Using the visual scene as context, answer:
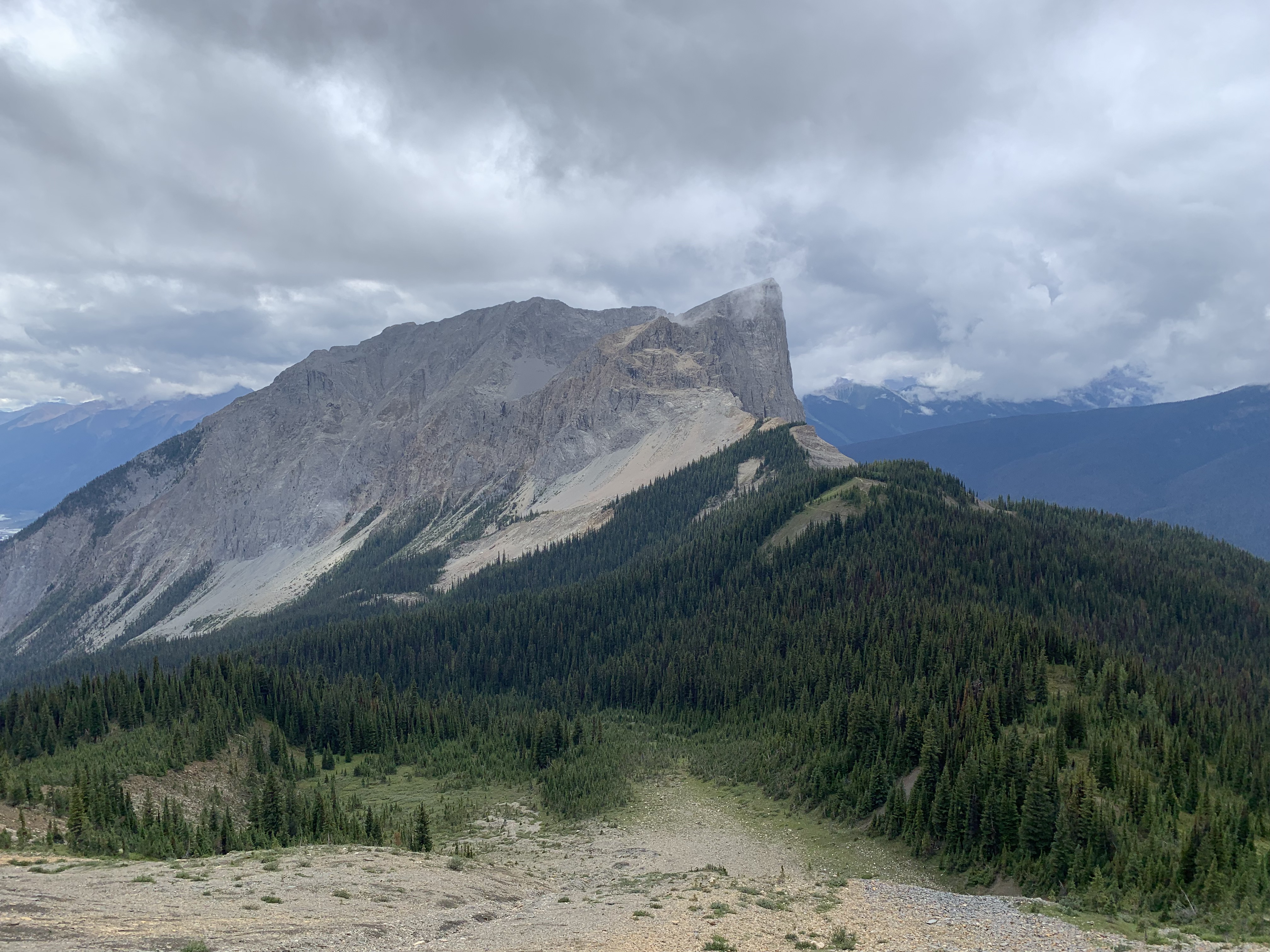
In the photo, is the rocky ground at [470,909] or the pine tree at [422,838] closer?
the rocky ground at [470,909]

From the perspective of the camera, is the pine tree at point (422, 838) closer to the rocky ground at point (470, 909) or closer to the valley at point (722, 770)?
the valley at point (722, 770)

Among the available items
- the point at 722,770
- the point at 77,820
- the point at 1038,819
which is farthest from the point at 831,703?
the point at 77,820

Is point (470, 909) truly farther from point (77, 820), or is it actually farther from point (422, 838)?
point (77, 820)

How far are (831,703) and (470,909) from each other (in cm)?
6432

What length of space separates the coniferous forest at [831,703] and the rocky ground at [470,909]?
9497 mm

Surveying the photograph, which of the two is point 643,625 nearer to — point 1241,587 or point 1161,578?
point 1161,578

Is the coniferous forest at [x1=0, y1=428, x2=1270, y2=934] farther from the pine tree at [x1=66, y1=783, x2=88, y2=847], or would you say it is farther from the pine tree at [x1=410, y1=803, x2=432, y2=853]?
the pine tree at [x1=410, y1=803, x2=432, y2=853]

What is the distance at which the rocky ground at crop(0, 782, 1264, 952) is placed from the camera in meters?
31.1

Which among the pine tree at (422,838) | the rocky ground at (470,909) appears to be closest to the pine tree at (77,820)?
the rocky ground at (470,909)

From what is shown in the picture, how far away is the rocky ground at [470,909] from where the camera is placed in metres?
31.1

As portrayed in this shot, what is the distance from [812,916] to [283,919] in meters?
23.9

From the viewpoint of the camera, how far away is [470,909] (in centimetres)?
4022

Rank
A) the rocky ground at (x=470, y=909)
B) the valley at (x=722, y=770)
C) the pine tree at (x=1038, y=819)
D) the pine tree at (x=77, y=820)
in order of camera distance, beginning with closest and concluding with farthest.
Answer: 1. the rocky ground at (x=470, y=909)
2. the valley at (x=722, y=770)
3. the pine tree at (x=77, y=820)
4. the pine tree at (x=1038, y=819)

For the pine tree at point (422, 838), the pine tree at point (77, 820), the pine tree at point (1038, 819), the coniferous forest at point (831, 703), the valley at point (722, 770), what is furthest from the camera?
the pine tree at point (422, 838)
